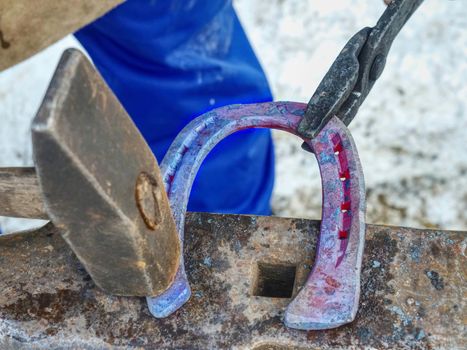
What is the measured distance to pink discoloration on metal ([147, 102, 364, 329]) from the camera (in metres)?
1.12

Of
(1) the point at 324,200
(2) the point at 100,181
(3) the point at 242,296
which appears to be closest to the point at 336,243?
(1) the point at 324,200

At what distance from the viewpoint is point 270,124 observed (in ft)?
4.23

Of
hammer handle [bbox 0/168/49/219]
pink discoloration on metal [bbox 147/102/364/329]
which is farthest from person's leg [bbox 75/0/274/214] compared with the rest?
hammer handle [bbox 0/168/49/219]

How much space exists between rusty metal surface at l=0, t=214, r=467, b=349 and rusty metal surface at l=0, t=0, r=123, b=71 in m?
0.56

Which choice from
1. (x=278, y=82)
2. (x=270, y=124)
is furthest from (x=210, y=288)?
(x=278, y=82)

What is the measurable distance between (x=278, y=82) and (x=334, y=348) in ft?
6.26

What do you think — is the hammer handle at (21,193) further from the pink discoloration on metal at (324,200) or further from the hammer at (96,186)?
the pink discoloration on metal at (324,200)

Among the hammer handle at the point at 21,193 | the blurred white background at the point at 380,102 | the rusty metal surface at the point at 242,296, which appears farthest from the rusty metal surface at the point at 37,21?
the blurred white background at the point at 380,102

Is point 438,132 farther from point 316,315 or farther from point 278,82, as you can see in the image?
point 316,315

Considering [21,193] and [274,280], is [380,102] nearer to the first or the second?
[274,280]

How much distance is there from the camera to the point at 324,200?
1.22m

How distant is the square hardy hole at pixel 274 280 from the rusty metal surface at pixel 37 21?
32.7 inches

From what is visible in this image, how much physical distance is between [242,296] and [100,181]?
17.7 inches

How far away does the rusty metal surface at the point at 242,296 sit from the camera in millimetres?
1137
